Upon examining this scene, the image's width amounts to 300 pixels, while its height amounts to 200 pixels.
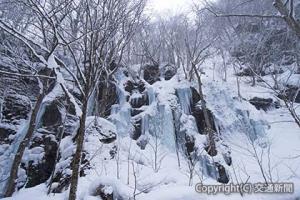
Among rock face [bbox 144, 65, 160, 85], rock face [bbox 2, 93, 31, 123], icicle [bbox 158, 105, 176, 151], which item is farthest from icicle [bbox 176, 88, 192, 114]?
rock face [bbox 2, 93, 31, 123]

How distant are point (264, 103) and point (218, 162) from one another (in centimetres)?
587

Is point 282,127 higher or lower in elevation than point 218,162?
higher

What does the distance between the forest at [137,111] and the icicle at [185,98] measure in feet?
0.19

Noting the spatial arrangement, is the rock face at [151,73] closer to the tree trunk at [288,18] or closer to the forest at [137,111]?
the forest at [137,111]

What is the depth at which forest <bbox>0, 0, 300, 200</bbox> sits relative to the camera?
489 centimetres

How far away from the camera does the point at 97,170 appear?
23.0 feet

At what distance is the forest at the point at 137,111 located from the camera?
192 inches

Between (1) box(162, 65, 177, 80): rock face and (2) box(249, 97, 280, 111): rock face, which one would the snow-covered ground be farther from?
(1) box(162, 65, 177, 80): rock face

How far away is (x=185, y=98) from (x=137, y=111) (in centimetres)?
269

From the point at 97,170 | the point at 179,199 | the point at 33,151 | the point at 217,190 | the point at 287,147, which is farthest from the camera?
the point at 287,147

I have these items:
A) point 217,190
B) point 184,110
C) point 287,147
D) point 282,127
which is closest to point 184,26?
point 184,110

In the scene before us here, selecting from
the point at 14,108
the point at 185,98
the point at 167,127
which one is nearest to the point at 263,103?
the point at 185,98

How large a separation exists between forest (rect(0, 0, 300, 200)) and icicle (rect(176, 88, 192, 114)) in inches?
2.3

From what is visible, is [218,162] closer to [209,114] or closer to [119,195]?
[209,114]
